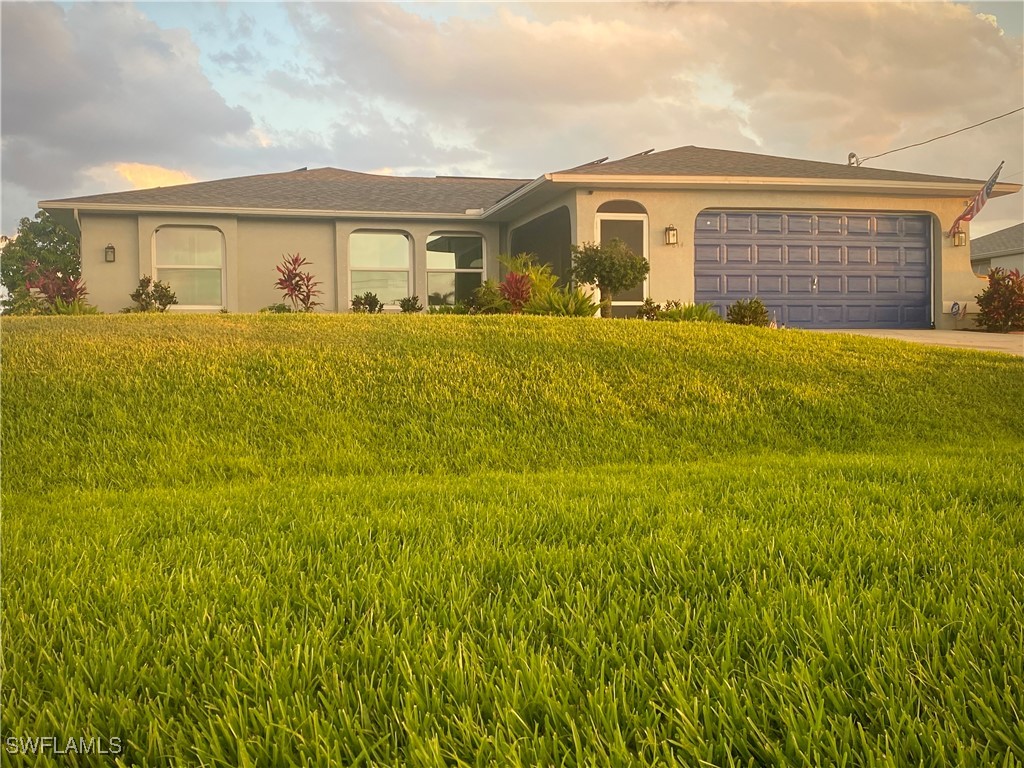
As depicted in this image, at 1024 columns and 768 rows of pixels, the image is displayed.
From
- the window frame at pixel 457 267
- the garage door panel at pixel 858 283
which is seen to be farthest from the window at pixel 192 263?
the garage door panel at pixel 858 283

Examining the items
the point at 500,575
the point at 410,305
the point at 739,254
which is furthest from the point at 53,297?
the point at 500,575

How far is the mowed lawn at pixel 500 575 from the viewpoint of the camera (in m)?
1.59

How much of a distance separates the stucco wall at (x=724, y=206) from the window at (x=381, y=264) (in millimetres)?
6002

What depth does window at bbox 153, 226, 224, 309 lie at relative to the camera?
19156 millimetres

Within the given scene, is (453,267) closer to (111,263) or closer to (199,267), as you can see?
(199,267)

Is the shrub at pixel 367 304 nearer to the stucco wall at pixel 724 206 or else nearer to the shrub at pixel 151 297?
the shrub at pixel 151 297

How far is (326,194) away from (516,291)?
362 inches

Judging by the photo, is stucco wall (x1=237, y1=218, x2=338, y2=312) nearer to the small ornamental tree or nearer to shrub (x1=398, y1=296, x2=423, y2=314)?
shrub (x1=398, y1=296, x2=423, y2=314)

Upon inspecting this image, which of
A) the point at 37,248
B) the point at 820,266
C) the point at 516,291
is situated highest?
the point at 37,248

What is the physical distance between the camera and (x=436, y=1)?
17.7ft

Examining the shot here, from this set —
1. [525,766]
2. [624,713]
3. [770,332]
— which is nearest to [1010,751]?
[624,713]

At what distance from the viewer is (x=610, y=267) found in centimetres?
1417

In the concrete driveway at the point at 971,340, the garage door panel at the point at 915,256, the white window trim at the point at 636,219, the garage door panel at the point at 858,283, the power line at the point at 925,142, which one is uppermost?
the power line at the point at 925,142

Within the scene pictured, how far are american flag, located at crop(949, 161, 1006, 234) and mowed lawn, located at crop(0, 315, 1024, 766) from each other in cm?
1202
